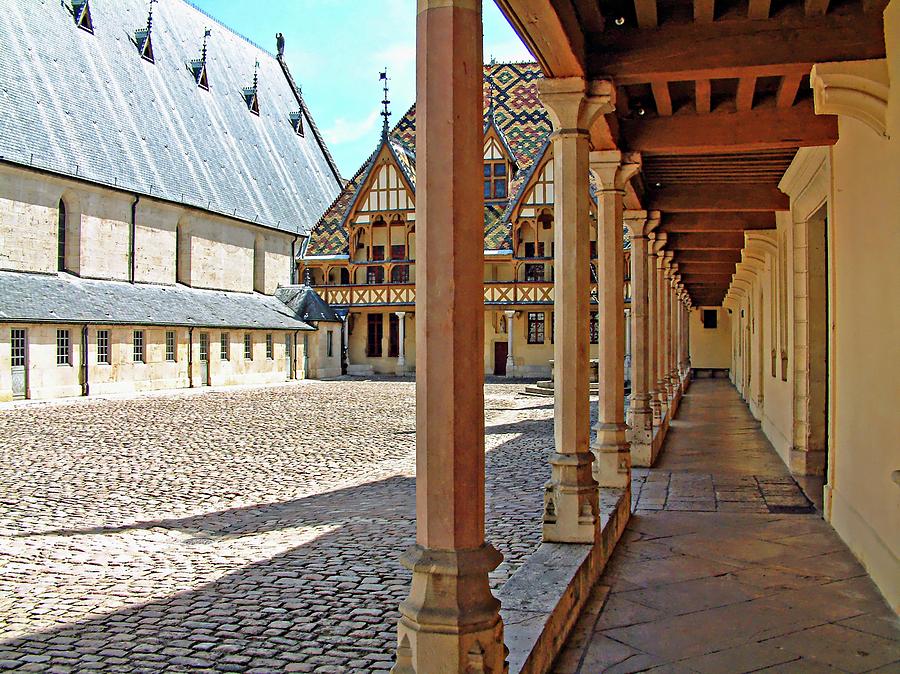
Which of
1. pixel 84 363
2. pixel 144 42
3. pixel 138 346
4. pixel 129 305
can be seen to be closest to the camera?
pixel 84 363

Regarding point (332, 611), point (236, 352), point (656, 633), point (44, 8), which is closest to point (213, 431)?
point (332, 611)

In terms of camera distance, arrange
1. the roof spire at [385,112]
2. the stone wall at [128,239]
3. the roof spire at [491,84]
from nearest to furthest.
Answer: the stone wall at [128,239] → the roof spire at [385,112] → the roof spire at [491,84]

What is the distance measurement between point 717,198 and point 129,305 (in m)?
20.7

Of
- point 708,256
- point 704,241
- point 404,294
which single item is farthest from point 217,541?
point 404,294

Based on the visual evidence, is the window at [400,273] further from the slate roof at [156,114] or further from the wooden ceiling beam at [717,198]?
the wooden ceiling beam at [717,198]

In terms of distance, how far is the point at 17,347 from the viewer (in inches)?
861

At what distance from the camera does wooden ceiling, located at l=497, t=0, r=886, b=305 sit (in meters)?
4.87

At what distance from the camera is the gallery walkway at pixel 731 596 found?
3.82 metres

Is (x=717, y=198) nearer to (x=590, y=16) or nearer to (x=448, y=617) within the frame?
(x=590, y=16)

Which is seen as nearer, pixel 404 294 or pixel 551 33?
pixel 551 33

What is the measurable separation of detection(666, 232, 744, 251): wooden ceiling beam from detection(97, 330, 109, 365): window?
55.6 ft

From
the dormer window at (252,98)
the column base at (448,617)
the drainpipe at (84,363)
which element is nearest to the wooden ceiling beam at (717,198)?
the column base at (448,617)

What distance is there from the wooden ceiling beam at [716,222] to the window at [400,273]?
2619 cm

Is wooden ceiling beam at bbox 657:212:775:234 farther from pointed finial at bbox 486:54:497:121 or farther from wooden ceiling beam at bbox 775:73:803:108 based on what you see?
pointed finial at bbox 486:54:497:121
